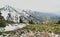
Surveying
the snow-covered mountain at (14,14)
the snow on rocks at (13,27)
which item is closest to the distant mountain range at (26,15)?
the snow-covered mountain at (14,14)

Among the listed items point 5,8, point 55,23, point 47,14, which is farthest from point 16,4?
point 55,23

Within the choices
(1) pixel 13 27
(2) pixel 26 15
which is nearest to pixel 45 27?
(2) pixel 26 15

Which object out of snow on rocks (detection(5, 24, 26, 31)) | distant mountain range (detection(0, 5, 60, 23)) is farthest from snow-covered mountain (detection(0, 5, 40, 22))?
snow on rocks (detection(5, 24, 26, 31))

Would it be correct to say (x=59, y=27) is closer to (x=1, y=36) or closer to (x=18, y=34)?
(x=18, y=34)

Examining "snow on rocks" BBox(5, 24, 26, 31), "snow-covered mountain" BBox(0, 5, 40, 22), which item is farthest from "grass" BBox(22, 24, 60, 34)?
"snow-covered mountain" BBox(0, 5, 40, 22)

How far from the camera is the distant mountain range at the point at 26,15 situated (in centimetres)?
392

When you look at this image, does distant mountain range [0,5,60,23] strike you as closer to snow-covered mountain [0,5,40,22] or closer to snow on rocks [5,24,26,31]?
snow-covered mountain [0,5,40,22]

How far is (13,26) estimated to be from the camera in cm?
387

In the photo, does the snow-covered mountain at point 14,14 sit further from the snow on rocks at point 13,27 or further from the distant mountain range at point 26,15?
the snow on rocks at point 13,27

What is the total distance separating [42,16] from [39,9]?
7.9 inches

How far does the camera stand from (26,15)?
158 inches

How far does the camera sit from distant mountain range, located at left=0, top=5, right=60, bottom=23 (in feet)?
12.9

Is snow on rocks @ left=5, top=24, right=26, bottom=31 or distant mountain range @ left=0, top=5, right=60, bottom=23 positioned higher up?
distant mountain range @ left=0, top=5, right=60, bottom=23

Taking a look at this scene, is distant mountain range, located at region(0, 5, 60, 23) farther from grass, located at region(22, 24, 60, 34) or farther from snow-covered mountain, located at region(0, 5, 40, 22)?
grass, located at region(22, 24, 60, 34)
